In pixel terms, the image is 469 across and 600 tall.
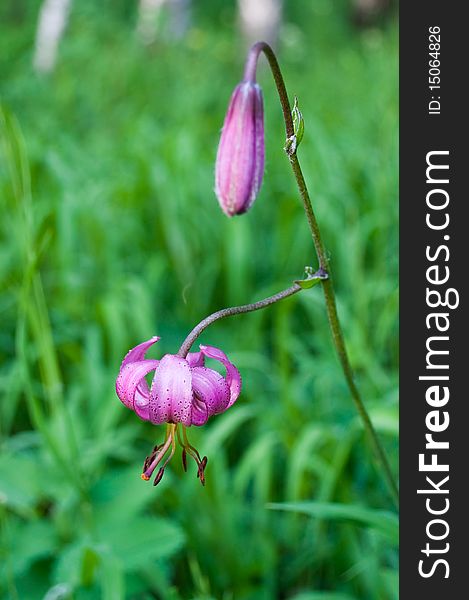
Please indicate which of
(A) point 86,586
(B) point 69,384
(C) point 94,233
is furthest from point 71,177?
(A) point 86,586

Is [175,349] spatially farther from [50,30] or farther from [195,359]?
[50,30]

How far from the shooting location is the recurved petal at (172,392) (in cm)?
85

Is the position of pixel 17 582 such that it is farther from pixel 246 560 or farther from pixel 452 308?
pixel 452 308

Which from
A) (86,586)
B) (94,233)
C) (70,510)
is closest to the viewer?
(86,586)

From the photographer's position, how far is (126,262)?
2.58 meters

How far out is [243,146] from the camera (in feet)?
3.25

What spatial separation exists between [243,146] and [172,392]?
34 centimetres

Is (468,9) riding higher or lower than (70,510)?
higher

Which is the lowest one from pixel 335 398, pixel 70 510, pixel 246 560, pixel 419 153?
pixel 246 560

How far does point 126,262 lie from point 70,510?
3.87 feet

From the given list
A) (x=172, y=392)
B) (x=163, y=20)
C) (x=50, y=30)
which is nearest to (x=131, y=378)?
(x=172, y=392)

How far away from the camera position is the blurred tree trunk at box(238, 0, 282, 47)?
6453 mm

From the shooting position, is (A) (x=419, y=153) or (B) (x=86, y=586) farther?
(B) (x=86, y=586)

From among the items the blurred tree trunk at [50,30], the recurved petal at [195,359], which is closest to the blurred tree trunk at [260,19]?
the blurred tree trunk at [50,30]
